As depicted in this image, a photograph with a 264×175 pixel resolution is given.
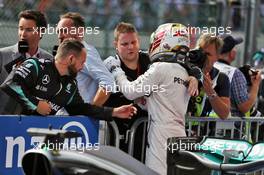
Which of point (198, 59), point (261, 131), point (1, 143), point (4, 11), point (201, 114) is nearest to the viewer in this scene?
point (1, 143)

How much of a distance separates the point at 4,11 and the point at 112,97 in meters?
3.65

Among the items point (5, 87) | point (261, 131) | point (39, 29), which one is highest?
point (39, 29)

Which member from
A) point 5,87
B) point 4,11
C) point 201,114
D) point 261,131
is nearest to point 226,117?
point 201,114

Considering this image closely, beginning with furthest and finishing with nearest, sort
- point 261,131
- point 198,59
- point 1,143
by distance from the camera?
1. point 261,131
2. point 198,59
3. point 1,143

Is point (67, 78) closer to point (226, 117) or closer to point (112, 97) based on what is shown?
point (112, 97)

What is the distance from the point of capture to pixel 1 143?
229 inches

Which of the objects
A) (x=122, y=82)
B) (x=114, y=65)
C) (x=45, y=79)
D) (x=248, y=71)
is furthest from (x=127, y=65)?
(x=248, y=71)

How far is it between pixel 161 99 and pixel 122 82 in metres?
0.36

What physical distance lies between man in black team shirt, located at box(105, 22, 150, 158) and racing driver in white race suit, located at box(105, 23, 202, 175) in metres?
0.36

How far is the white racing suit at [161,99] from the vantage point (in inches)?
237

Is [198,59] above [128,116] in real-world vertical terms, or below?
above

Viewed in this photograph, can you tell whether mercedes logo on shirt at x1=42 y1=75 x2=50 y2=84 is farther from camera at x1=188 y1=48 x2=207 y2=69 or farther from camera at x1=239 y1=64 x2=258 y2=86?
camera at x1=239 y1=64 x2=258 y2=86

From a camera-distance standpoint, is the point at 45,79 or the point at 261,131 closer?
the point at 45,79

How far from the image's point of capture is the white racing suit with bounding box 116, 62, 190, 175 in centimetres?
602
